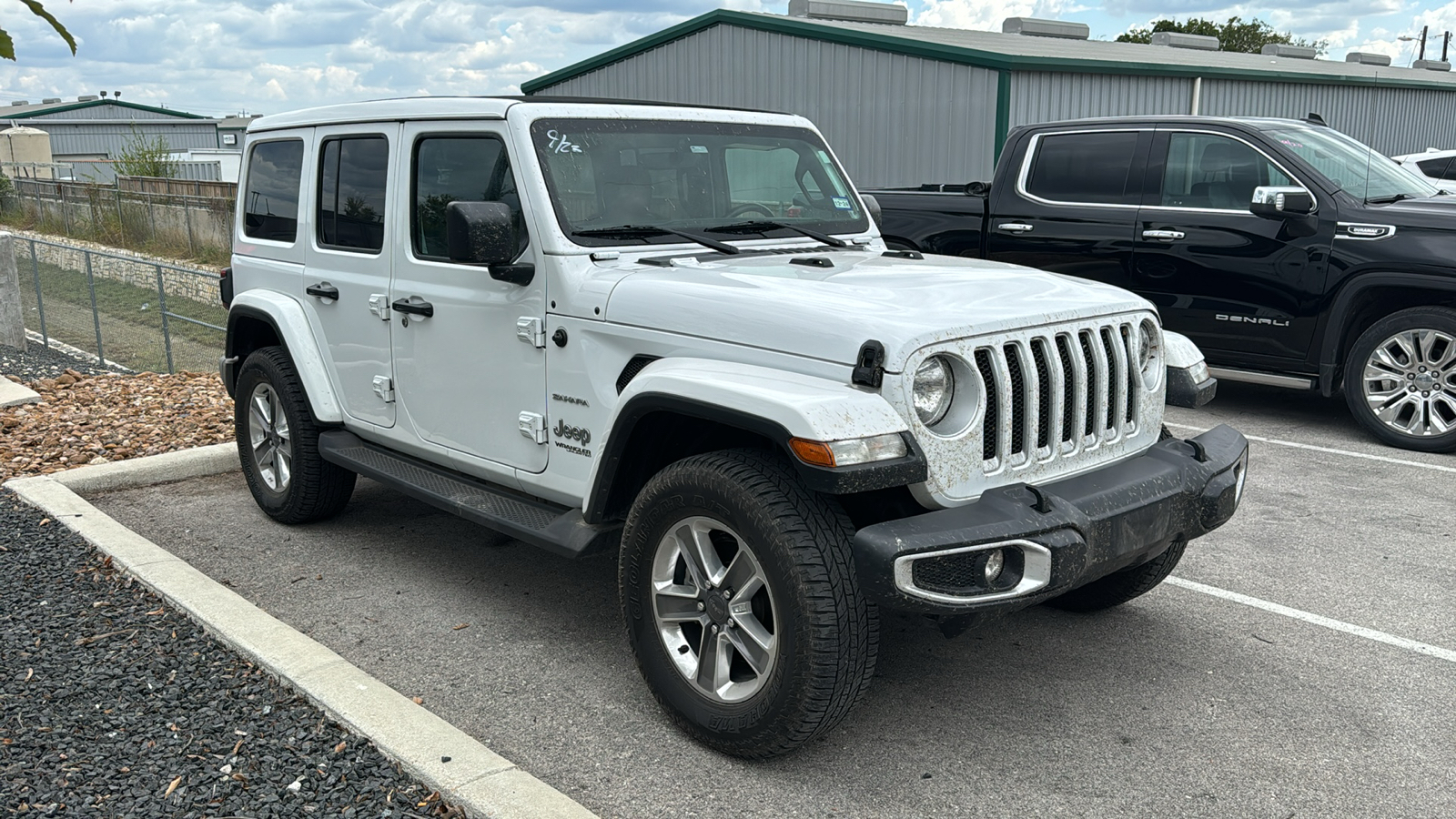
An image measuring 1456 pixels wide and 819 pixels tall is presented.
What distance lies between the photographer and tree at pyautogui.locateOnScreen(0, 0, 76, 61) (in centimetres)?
163

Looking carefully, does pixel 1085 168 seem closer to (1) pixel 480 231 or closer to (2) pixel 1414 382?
(2) pixel 1414 382

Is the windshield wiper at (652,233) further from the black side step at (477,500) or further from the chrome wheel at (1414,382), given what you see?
the chrome wheel at (1414,382)

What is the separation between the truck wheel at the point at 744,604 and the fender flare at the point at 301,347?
7.39 ft

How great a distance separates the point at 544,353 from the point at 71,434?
512 cm

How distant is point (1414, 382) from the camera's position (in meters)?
7.26

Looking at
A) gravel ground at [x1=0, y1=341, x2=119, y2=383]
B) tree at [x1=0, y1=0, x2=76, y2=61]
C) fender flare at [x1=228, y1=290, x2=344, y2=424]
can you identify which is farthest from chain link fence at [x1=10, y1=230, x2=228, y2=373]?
tree at [x1=0, y1=0, x2=76, y2=61]

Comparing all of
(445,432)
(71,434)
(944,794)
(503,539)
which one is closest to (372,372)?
(445,432)

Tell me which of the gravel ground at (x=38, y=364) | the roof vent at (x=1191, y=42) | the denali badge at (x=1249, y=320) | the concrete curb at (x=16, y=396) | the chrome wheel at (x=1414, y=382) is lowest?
the gravel ground at (x=38, y=364)

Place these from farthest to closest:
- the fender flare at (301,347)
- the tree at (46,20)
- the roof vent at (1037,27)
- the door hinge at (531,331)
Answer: the roof vent at (1037,27) → the fender flare at (301,347) → the door hinge at (531,331) → the tree at (46,20)

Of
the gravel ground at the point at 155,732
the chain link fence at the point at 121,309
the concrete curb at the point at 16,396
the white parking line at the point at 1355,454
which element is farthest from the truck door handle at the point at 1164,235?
the chain link fence at the point at 121,309

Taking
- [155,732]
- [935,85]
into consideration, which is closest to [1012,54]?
[935,85]

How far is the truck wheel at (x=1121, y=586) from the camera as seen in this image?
4332mm

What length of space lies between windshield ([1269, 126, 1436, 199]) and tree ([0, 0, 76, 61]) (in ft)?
25.0

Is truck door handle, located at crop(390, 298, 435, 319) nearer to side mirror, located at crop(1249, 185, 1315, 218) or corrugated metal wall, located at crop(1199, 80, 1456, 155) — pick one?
side mirror, located at crop(1249, 185, 1315, 218)
